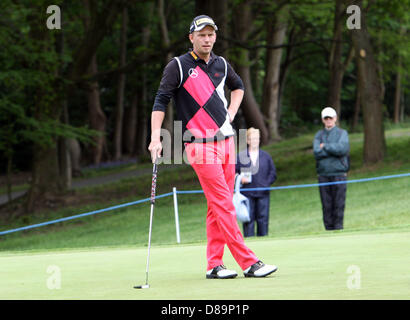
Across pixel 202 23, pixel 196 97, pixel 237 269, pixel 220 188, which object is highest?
pixel 202 23

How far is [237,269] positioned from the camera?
7.28 meters

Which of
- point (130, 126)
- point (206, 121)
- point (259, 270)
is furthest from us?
point (130, 126)

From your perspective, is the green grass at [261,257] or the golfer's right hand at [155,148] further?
the golfer's right hand at [155,148]

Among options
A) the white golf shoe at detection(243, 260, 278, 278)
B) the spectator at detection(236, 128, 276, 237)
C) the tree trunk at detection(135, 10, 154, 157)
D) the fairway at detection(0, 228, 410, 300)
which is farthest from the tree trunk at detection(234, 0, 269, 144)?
the white golf shoe at detection(243, 260, 278, 278)

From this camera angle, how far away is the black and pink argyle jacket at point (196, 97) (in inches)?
259

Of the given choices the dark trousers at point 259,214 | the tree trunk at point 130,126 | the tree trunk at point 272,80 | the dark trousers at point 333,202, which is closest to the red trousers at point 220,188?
the dark trousers at point 259,214

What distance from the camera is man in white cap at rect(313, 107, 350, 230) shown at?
1352 centimetres

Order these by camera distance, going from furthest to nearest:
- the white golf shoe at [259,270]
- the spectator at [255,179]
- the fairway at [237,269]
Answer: the spectator at [255,179], the white golf shoe at [259,270], the fairway at [237,269]

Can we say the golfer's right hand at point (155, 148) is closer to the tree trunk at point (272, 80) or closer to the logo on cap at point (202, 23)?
the logo on cap at point (202, 23)

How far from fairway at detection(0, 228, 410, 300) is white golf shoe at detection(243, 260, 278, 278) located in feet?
0.27

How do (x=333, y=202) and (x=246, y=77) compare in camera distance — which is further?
(x=246, y=77)

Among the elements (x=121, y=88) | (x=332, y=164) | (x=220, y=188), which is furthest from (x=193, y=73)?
(x=121, y=88)

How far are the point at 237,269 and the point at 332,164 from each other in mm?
6893

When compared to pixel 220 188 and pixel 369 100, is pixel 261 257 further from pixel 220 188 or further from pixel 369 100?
pixel 369 100
